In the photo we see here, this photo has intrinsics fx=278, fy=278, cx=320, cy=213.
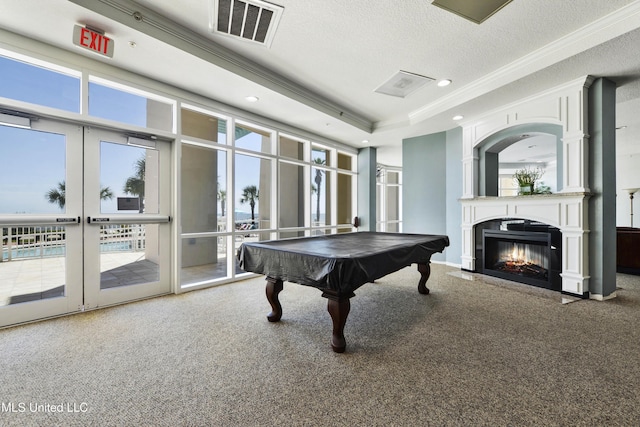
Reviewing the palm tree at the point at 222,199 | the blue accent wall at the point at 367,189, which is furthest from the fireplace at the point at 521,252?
the palm tree at the point at 222,199

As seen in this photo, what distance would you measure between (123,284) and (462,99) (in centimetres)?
517

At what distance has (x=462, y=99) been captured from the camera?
4105 mm

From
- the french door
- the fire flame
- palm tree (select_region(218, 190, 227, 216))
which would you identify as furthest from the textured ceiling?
the fire flame

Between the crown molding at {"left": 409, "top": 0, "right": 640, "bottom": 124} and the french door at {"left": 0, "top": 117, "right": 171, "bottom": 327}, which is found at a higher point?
the crown molding at {"left": 409, "top": 0, "right": 640, "bottom": 124}

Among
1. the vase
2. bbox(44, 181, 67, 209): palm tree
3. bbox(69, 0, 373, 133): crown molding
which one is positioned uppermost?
bbox(69, 0, 373, 133): crown molding

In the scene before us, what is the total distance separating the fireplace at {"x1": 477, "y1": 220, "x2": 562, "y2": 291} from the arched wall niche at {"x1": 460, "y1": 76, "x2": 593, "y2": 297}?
0.15 meters

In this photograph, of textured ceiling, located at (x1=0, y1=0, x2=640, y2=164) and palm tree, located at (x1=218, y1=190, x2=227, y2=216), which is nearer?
textured ceiling, located at (x1=0, y1=0, x2=640, y2=164)

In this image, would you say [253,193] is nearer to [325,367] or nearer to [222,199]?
[222,199]

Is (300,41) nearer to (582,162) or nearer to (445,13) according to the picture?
(445,13)

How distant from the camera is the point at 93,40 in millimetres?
2457

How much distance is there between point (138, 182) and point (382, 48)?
130 inches

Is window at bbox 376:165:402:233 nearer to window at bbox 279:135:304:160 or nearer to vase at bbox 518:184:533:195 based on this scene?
window at bbox 279:135:304:160

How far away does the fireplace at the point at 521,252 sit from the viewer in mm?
3746

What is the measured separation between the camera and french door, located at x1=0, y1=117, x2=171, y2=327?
2.65 meters
